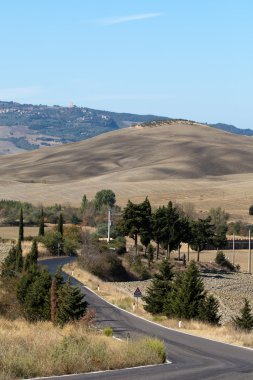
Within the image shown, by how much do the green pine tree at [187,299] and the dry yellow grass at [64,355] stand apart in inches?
686

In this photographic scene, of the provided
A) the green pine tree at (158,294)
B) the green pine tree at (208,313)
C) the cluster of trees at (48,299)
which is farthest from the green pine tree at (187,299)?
the cluster of trees at (48,299)

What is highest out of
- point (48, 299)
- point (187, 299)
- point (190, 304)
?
point (48, 299)

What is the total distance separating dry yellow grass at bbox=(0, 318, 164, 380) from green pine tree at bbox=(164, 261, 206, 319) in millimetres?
17419

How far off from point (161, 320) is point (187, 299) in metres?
1.88

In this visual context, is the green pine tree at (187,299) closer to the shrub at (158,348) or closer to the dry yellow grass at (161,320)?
the dry yellow grass at (161,320)

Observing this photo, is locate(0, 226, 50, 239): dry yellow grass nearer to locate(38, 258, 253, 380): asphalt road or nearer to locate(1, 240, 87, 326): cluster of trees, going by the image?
locate(1, 240, 87, 326): cluster of trees

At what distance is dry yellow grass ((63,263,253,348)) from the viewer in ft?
92.0

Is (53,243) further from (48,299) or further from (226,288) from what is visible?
(48,299)

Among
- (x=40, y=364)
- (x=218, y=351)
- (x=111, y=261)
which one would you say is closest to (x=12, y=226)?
(x=111, y=261)

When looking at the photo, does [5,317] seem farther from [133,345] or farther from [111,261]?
[111,261]

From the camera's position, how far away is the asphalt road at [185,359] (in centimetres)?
1661

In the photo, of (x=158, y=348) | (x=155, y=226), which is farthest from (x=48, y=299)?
(x=155, y=226)

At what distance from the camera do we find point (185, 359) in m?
20.6

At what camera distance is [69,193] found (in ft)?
533
